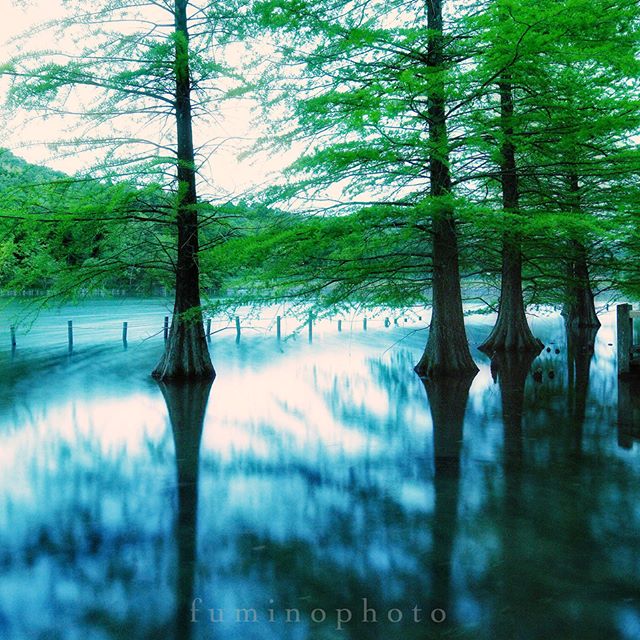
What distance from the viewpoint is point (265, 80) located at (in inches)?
579

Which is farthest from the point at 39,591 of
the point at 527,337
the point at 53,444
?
the point at 527,337

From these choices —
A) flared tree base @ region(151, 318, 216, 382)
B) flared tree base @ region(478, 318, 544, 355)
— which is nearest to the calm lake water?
flared tree base @ region(151, 318, 216, 382)

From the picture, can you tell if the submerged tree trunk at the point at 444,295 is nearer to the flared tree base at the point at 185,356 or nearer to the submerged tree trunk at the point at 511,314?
the submerged tree trunk at the point at 511,314

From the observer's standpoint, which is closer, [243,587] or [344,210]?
[243,587]

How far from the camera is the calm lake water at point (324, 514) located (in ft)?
14.0

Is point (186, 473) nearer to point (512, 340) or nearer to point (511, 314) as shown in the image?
point (512, 340)

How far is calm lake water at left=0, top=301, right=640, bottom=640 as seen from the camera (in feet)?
14.0

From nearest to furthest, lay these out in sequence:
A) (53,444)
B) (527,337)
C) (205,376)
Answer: (53,444), (205,376), (527,337)

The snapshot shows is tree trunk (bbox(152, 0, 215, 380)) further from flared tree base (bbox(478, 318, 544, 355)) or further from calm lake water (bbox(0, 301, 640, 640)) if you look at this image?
flared tree base (bbox(478, 318, 544, 355))

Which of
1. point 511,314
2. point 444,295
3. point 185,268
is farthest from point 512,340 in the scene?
point 185,268

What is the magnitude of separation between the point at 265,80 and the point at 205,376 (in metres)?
7.84

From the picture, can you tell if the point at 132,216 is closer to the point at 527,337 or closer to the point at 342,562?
the point at 342,562

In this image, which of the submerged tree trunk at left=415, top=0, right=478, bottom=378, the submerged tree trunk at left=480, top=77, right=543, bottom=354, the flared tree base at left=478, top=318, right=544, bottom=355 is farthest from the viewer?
the flared tree base at left=478, top=318, right=544, bottom=355

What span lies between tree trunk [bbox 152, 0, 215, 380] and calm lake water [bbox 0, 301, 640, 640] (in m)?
1.41
